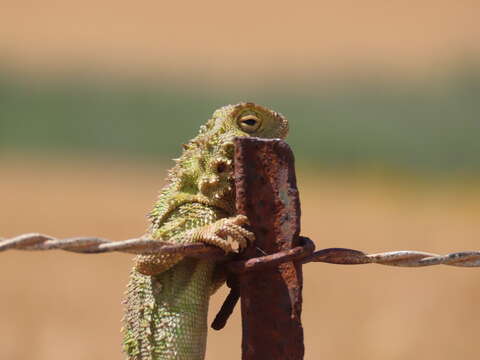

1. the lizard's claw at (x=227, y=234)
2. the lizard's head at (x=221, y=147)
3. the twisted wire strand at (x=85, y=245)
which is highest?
the lizard's head at (x=221, y=147)

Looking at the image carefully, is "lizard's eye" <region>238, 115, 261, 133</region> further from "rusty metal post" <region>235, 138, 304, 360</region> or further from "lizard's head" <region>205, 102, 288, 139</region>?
"rusty metal post" <region>235, 138, 304, 360</region>

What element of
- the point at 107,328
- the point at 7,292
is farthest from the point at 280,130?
the point at 7,292

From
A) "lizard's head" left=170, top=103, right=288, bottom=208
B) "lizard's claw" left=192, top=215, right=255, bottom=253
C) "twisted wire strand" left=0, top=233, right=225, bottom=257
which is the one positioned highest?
"lizard's head" left=170, top=103, right=288, bottom=208

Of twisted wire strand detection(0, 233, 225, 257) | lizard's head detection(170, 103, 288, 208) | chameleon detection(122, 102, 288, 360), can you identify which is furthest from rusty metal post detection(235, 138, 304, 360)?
lizard's head detection(170, 103, 288, 208)

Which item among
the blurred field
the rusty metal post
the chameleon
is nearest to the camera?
the rusty metal post

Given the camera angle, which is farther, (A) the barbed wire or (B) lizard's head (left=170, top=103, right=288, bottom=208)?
(B) lizard's head (left=170, top=103, right=288, bottom=208)

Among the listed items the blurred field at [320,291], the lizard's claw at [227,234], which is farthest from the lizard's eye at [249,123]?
the blurred field at [320,291]

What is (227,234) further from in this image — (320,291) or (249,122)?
(320,291)

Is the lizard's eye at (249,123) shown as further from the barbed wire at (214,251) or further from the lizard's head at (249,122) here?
the barbed wire at (214,251)
